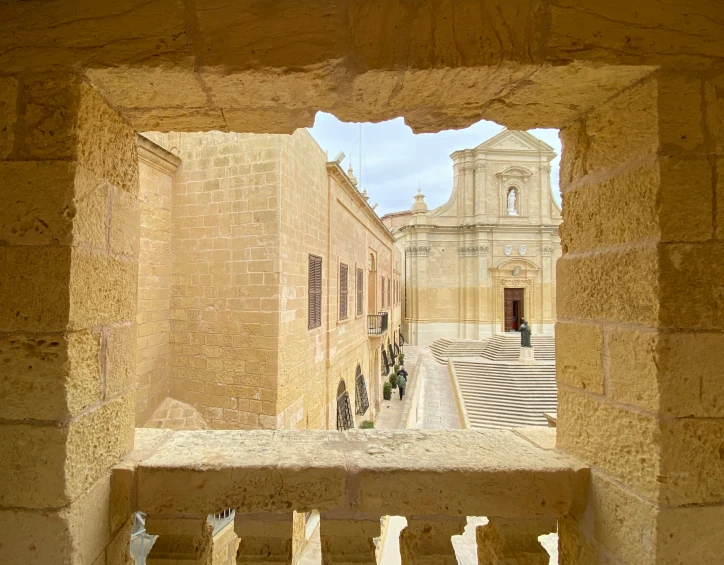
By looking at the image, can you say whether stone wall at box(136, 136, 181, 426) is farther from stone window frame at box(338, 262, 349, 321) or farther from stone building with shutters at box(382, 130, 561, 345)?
stone building with shutters at box(382, 130, 561, 345)

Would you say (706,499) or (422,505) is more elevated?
(706,499)

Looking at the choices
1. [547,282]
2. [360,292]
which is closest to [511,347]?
[547,282]

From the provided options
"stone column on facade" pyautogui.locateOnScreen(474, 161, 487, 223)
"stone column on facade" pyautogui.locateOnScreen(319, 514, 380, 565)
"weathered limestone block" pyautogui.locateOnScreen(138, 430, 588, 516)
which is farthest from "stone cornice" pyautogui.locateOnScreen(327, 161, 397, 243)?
"stone column on facade" pyautogui.locateOnScreen(474, 161, 487, 223)

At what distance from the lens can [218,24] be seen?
1139 mm

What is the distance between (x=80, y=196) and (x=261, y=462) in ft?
3.39

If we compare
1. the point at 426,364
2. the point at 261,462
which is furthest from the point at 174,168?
the point at 426,364

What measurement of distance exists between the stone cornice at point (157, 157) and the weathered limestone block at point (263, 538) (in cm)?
514

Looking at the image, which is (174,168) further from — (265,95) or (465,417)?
(465,417)

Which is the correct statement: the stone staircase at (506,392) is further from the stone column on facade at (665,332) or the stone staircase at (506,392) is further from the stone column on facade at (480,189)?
the stone column on facade at (665,332)

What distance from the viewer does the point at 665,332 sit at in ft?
3.68

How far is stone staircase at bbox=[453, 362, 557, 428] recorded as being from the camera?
461 inches

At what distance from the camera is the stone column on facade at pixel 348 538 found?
4.15 feet

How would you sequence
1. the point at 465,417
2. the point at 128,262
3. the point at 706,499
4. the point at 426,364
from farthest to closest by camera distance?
the point at 426,364
the point at 465,417
the point at 128,262
the point at 706,499

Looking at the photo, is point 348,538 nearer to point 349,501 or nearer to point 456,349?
point 349,501
